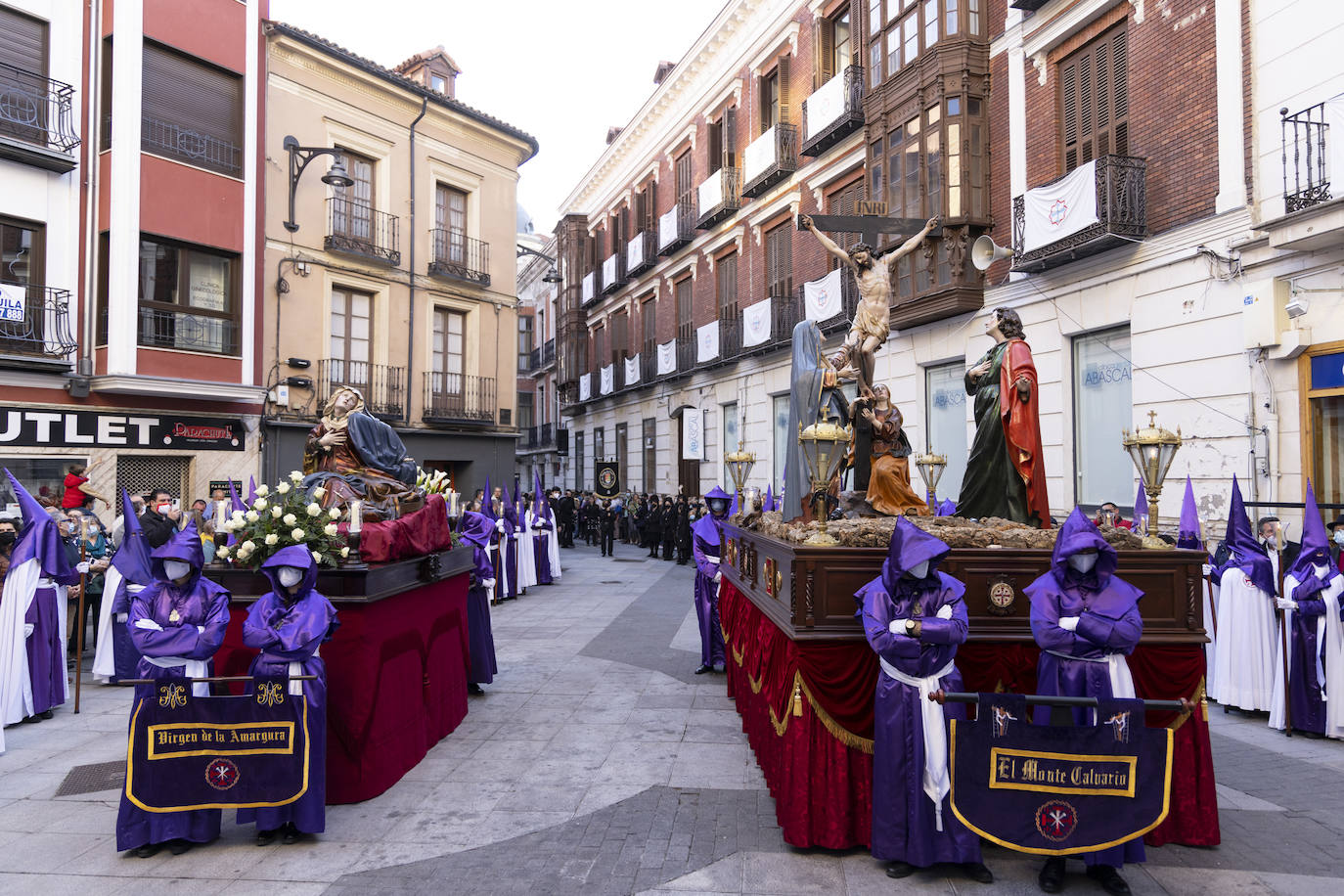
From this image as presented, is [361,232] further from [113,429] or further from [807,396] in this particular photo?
[807,396]

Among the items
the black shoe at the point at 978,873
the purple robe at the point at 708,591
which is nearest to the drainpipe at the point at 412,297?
the purple robe at the point at 708,591

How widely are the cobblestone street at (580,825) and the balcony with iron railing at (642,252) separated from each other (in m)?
22.9

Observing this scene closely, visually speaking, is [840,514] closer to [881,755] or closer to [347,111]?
[881,755]

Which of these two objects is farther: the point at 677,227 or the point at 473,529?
the point at 677,227

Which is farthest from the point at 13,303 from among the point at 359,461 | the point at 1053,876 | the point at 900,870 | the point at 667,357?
the point at 667,357

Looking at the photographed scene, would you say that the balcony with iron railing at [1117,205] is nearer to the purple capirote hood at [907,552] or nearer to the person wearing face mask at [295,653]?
the purple capirote hood at [907,552]

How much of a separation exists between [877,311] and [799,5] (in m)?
16.2

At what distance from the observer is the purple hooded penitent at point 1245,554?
25.7ft

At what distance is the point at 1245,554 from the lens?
314 inches

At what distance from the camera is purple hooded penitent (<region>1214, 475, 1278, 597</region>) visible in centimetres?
785

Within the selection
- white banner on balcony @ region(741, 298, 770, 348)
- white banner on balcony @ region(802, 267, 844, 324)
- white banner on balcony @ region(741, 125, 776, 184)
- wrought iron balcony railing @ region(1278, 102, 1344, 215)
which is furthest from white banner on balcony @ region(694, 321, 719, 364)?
wrought iron balcony railing @ region(1278, 102, 1344, 215)

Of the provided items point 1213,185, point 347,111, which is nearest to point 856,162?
point 1213,185

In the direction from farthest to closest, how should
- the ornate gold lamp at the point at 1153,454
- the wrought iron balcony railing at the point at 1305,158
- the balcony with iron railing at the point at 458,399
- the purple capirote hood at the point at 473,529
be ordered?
the balcony with iron railing at the point at 458,399 → the purple capirote hood at the point at 473,529 → the wrought iron balcony railing at the point at 1305,158 → the ornate gold lamp at the point at 1153,454

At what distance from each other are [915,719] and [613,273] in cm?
3012
